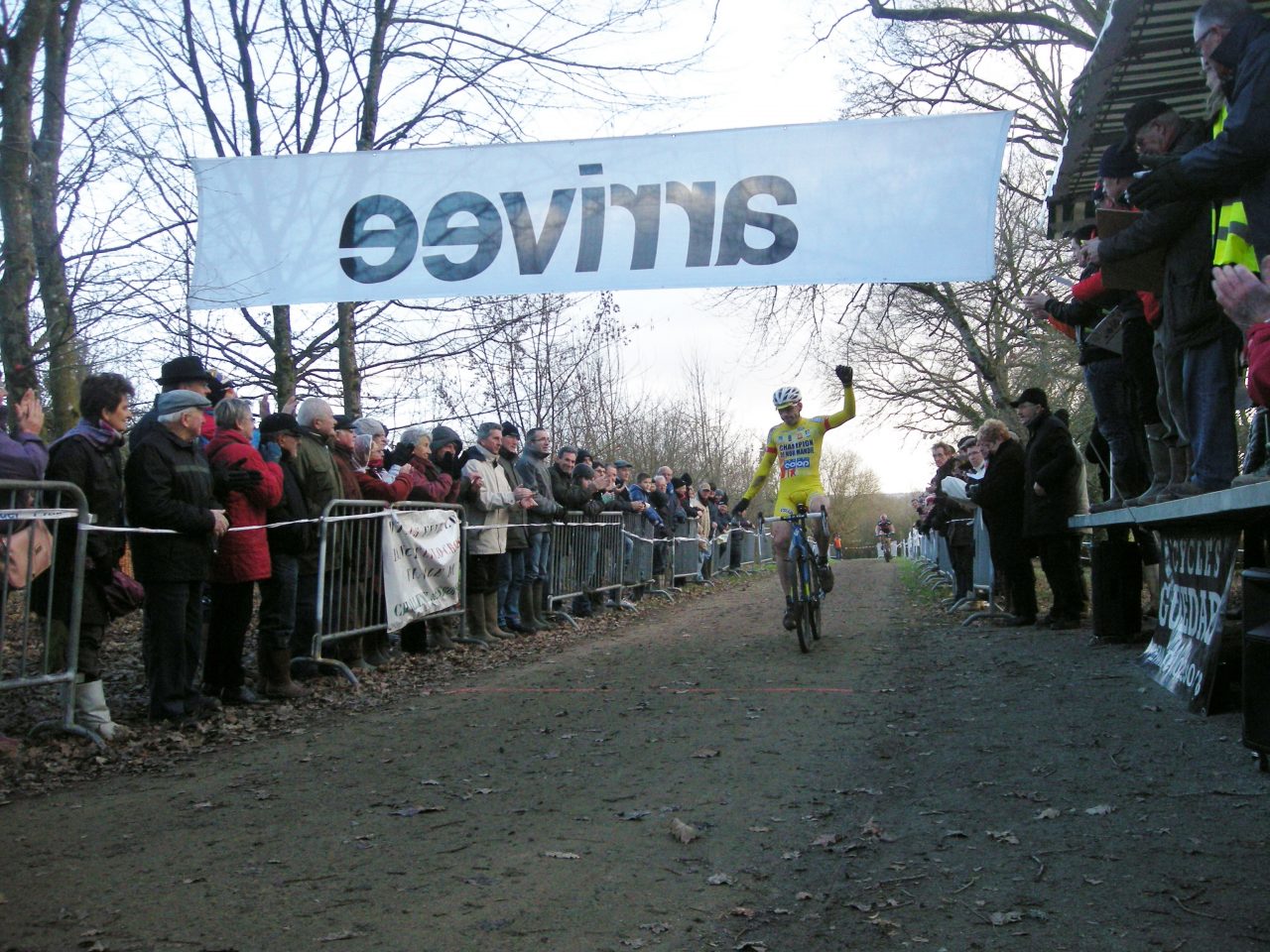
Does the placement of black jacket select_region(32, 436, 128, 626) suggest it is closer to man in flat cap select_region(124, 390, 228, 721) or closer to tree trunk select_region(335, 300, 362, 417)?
man in flat cap select_region(124, 390, 228, 721)

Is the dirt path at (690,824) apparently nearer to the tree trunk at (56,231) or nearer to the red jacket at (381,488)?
the red jacket at (381,488)

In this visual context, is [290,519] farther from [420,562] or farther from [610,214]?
[610,214]

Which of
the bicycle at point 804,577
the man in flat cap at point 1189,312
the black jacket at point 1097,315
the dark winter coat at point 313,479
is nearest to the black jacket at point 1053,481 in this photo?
the black jacket at point 1097,315

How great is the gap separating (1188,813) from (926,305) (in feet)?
85.6

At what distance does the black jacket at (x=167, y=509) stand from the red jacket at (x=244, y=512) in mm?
469

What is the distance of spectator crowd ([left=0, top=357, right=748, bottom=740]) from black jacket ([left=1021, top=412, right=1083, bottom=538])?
568 centimetres

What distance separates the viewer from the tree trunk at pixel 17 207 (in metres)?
9.73

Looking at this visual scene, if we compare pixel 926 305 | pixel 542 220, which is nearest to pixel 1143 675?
pixel 542 220

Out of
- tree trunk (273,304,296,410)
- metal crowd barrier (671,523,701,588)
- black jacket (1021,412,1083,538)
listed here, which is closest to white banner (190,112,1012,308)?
black jacket (1021,412,1083,538)

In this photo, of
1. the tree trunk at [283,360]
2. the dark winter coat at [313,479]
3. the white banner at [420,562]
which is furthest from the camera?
the tree trunk at [283,360]

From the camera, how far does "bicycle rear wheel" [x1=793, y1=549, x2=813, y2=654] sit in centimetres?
1012

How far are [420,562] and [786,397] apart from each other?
381 centimetres

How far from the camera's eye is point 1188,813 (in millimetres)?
4465

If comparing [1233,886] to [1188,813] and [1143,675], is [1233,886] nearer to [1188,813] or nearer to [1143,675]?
[1188,813]
